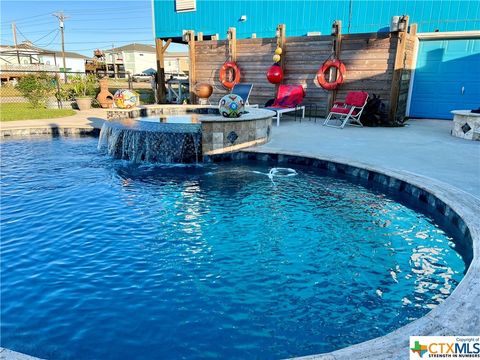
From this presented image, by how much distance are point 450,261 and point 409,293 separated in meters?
0.86

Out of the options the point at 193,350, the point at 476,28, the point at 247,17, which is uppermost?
the point at 247,17

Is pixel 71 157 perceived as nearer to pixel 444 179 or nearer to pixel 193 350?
pixel 193 350

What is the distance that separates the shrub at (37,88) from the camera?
13500 millimetres

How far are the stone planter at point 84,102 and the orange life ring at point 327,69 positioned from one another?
9.01 metres

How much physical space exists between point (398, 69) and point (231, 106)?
224 inches

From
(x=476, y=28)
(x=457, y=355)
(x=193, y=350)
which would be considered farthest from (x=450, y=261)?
(x=476, y=28)

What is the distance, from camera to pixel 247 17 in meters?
15.4

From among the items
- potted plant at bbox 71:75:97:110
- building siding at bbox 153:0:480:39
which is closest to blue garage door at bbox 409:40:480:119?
building siding at bbox 153:0:480:39

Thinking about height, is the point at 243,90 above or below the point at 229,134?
above

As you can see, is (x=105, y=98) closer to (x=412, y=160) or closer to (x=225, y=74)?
(x=225, y=74)

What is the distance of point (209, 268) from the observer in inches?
132

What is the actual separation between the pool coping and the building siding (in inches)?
359

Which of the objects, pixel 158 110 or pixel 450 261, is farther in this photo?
pixel 158 110

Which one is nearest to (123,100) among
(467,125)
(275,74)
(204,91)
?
(204,91)
